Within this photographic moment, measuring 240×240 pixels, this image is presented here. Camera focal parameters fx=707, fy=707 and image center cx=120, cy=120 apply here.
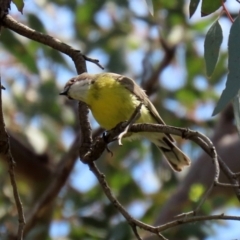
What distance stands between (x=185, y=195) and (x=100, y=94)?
989 mm

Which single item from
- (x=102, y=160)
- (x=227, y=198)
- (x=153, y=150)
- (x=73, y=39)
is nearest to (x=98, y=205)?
(x=102, y=160)

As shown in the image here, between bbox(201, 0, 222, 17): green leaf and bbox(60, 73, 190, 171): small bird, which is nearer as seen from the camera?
bbox(201, 0, 222, 17): green leaf

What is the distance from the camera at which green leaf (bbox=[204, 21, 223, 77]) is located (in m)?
1.78

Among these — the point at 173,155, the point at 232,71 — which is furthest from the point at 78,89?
the point at 232,71

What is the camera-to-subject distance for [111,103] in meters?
2.69

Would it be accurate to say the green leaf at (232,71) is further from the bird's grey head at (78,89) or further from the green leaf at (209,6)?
Result: the bird's grey head at (78,89)

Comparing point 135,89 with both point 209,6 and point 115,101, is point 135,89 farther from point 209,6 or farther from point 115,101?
point 209,6

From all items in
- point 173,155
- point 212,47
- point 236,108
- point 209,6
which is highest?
point 173,155

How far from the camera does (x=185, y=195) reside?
11.6 feet

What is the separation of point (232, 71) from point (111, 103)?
1085mm

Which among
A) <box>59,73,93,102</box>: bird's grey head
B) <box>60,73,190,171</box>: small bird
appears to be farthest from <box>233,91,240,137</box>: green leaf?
<box>59,73,93,102</box>: bird's grey head

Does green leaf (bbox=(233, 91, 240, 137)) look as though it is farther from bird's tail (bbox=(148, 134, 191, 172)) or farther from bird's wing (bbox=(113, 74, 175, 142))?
bird's tail (bbox=(148, 134, 191, 172))

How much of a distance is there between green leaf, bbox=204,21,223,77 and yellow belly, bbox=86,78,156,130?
0.88 meters

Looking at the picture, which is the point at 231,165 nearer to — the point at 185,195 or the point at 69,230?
the point at 185,195
